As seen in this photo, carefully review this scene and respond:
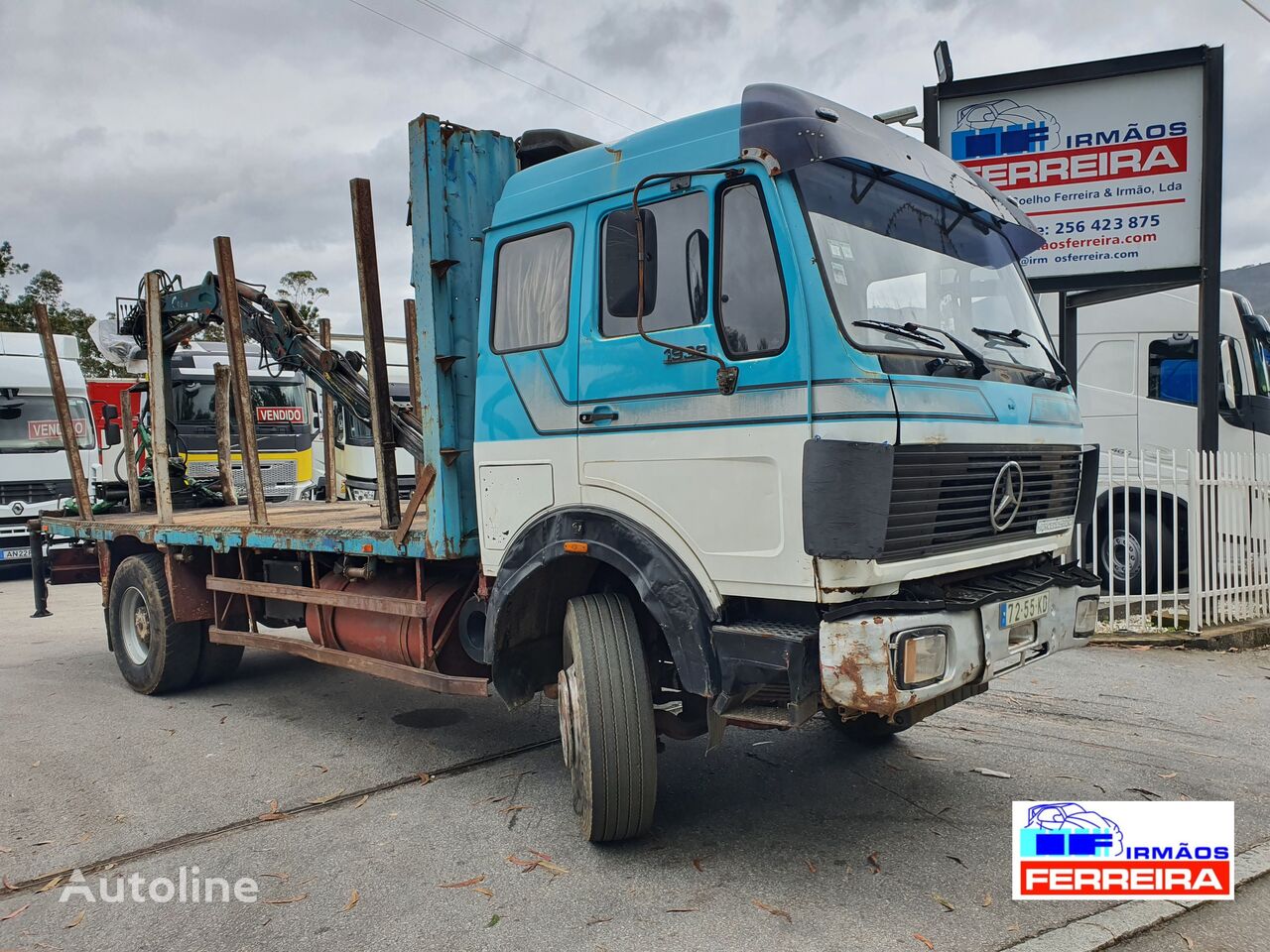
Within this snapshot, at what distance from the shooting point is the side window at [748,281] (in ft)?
10.9

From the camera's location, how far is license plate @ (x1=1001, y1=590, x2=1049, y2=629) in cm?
348

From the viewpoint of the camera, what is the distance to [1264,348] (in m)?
10.6

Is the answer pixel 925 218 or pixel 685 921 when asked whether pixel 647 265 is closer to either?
pixel 925 218

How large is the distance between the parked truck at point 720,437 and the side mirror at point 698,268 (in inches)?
0.9

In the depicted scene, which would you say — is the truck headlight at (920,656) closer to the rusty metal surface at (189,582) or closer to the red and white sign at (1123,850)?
the red and white sign at (1123,850)

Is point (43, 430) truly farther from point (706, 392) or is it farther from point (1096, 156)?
point (1096, 156)

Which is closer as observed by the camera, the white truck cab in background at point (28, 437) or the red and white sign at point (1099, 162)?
the red and white sign at point (1099, 162)

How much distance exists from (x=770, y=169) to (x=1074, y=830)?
281cm

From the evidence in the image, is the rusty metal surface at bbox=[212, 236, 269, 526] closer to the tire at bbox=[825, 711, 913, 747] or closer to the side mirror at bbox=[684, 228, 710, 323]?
the side mirror at bbox=[684, 228, 710, 323]

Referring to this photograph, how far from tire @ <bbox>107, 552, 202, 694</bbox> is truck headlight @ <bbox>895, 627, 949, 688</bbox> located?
17.1 feet

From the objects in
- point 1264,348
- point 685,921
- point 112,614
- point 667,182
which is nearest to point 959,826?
point 685,921

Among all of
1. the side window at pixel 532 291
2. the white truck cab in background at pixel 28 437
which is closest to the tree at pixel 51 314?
the white truck cab in background at pixel 28 437

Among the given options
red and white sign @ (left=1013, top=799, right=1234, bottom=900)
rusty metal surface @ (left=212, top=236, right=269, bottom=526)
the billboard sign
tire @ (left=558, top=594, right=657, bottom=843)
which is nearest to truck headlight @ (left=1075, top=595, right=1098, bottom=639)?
red and white sign @ (left=1013, top=799, right=1234, bottom=900)

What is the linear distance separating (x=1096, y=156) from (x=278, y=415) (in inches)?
447
